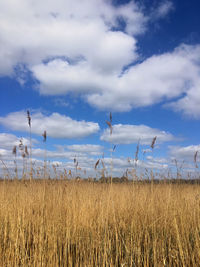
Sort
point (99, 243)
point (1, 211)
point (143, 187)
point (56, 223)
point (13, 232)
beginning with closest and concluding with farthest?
1. point (99, 243)
2. point (13, 232)
3. point (56, 223)
4. point (1, 211)
5. point (143, 187)

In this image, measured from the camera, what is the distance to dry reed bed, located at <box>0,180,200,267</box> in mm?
2713

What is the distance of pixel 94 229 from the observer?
3330mm

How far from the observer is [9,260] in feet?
9.44

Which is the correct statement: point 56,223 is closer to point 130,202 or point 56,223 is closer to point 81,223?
point 81,223

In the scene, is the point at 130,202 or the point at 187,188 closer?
the point at 130,202

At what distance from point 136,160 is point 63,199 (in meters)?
1.71

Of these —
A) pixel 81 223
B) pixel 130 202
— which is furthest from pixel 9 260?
pixel 130 202

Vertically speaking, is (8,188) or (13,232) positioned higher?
(8,188)

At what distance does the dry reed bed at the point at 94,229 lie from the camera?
271 cm

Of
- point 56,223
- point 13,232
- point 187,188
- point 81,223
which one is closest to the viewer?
point 13,232

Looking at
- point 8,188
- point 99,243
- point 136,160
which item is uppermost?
point 136,160

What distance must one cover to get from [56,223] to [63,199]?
1448 millimetres

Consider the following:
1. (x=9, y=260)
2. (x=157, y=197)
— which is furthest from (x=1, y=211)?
(x=157, y=197)

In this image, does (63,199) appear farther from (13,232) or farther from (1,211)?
(13,232)
